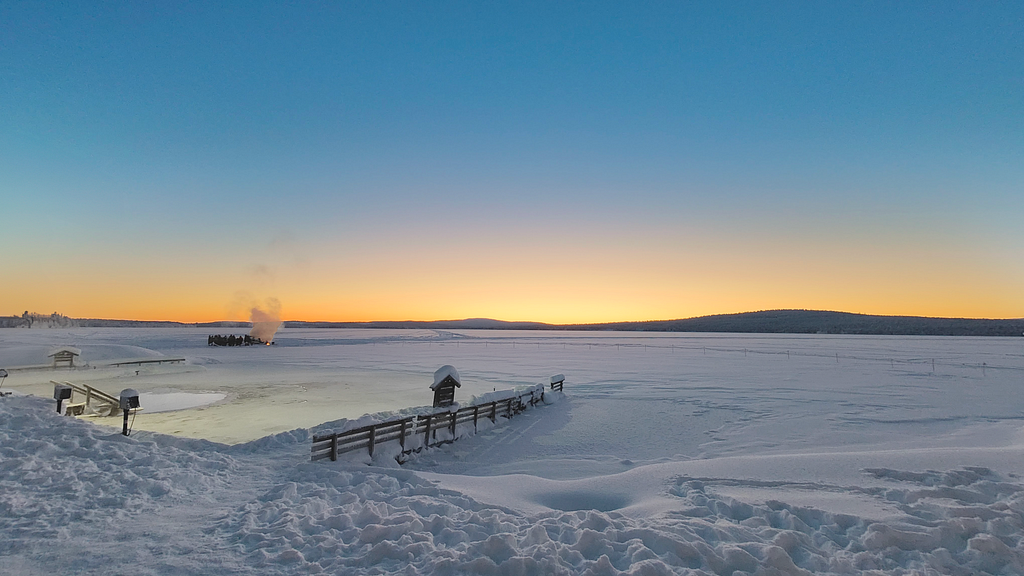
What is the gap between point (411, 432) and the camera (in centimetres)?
1324

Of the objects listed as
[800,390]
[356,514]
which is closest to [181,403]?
[356,514]

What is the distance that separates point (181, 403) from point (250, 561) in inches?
715

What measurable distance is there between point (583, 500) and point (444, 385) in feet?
32.1

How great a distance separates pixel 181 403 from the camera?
2044 cm

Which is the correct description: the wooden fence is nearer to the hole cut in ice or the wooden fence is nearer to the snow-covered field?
the snow-covered field

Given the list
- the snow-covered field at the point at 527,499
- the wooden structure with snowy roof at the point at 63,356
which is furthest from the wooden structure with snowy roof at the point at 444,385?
the wooden structure with snowy roof at the point at 63,356

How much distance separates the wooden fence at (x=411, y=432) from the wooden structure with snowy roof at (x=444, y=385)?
1.50 meters

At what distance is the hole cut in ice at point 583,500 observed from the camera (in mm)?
8375

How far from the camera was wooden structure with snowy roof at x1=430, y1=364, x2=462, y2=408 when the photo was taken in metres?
17.5

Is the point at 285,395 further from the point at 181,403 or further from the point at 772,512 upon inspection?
the point at 772,512

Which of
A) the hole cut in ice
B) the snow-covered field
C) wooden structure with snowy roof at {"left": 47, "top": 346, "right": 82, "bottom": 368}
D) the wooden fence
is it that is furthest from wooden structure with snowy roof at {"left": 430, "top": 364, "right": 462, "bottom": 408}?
wooden structure with snowy roof at {"left": 47, "top": 346, "right": 82, "bottom": 368}

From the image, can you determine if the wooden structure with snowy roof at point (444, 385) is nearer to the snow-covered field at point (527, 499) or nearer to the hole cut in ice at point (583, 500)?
the snow-covered field at point (527, 499)

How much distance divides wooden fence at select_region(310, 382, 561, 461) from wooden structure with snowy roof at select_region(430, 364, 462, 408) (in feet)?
4.91

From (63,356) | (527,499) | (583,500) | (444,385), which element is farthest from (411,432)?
(63,356)
